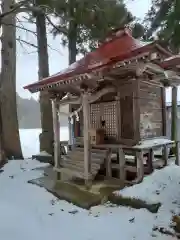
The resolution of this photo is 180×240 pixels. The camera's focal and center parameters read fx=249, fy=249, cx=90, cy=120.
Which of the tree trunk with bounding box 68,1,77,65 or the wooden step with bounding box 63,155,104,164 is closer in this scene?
the wooden step with bounding box 63,155,104,164

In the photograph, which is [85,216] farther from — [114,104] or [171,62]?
[171,62]

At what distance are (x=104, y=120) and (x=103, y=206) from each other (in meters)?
2.36

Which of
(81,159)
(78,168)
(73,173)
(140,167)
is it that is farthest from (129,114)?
(73,173)

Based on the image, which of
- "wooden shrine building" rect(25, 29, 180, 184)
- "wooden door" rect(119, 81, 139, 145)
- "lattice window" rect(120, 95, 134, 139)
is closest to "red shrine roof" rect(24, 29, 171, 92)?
"wooden shrine building" rect(25, 29, 180, 184)

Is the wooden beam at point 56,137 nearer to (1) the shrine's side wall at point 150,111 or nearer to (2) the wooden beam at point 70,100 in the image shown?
(2) the wooden beam at point 70,100

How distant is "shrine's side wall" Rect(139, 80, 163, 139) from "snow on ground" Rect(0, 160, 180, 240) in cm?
101

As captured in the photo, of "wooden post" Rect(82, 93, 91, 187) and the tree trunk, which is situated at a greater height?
the tree trunk

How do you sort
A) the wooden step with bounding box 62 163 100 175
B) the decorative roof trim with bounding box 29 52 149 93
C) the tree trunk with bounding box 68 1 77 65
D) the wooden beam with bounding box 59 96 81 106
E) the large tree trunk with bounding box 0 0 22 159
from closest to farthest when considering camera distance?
the decorative roof trim with bounding box 29 52 149 93
the wooden step with bounding box 62 163 100 175
the wooden beam with bounding box 59 96 81 106
the large tree trunk with bounding box 0 0 22 159
the tree trunk with bounding box 68 1 77 65

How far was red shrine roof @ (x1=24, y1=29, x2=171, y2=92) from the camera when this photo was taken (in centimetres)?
426

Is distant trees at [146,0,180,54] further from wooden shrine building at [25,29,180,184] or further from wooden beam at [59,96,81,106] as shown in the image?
wooden beam at [59,96,81,106]

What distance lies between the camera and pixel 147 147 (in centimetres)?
517

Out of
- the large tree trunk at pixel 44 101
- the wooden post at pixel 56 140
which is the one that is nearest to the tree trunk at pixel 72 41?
the large tree trunk at pixel 44 101

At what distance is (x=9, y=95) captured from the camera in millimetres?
8492

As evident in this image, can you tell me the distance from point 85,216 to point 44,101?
5.98m
